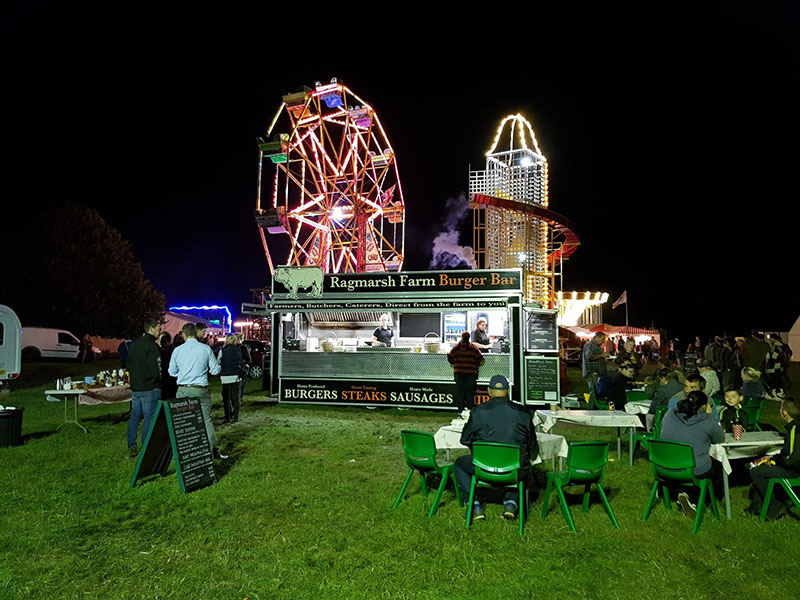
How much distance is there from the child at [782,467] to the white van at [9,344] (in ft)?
39.4

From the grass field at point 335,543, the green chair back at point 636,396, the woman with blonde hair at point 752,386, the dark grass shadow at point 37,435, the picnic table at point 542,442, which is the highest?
the woman with blonde hair at point 752,386

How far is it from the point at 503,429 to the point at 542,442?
0.72m

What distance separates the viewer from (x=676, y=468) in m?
4.65

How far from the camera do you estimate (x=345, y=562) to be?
389 centimetres

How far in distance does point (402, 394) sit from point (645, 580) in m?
7.61

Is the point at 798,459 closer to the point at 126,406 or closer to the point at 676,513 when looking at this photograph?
the point at 676,513

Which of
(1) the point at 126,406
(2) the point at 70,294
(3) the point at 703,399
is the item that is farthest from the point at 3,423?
(2) the point at 70,294

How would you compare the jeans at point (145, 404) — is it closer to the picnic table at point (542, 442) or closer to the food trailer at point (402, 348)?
the picnic table at point (542, 442)

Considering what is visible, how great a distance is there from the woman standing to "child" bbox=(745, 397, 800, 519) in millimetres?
7484

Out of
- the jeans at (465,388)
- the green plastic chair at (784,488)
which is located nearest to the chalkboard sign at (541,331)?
the jeans at (465,388)

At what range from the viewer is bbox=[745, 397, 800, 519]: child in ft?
15.0

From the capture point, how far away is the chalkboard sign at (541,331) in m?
11.2

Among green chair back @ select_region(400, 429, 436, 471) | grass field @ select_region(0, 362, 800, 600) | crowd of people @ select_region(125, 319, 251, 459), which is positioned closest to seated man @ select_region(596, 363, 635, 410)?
grass field @ select_region(0, 362, 800, 600)

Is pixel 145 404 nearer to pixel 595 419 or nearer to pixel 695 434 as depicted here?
pixel 595 419
